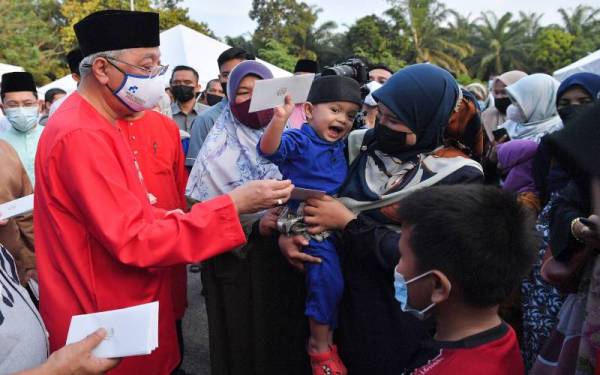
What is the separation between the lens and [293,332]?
2621 millimetres

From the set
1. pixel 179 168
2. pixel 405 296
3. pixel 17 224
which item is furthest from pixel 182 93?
pixel 405 296

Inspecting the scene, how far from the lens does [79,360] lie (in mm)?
1412

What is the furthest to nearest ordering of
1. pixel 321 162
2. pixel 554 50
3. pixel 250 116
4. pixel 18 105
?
pixel 554 50 < pixel 18 105 < pixel 250 116 < pixel 321 162

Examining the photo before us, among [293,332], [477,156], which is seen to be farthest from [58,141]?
[477,156]

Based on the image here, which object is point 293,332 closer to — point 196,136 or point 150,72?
point 150,72

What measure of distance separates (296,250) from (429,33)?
128 ft

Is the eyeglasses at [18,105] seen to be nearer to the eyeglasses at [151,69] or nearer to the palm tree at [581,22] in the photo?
the eyeglasses at [151,69]

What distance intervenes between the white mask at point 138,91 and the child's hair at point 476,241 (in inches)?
48.3

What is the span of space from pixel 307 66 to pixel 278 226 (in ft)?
15.1

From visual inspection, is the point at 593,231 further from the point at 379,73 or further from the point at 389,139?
the point at 379,73

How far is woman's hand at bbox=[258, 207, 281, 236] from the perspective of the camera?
2.42 metres

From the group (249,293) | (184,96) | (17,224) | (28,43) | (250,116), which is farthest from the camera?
(28,43)

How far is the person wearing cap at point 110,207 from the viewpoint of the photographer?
176 centimetres

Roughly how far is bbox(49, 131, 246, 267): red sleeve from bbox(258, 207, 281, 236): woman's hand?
542mm
